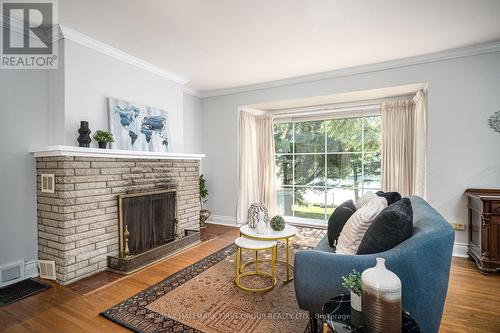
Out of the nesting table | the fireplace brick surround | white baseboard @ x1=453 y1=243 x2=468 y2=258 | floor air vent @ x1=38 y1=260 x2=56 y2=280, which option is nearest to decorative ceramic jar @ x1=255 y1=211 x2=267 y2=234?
the nesting table

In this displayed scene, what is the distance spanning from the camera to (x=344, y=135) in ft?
15.9

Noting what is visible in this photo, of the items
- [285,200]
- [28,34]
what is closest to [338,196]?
[285,200]

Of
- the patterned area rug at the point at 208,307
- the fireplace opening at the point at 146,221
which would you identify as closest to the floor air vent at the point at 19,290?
the fireplace opening at the point at 146,221

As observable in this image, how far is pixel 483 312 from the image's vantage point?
2135 millimetres

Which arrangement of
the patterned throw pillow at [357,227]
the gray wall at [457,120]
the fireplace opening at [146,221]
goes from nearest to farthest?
1. the patterned throw pillow at [357,227]
2. the fireplace opening at [146,221]
3. the gray wall at [457,120]

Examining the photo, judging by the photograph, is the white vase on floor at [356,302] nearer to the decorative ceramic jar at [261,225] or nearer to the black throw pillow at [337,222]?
the black throw pillow at [337,222]

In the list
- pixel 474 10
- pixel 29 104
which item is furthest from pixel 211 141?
pixel 474 10

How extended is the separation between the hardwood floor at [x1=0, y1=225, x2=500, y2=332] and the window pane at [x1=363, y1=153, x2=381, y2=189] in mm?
1780

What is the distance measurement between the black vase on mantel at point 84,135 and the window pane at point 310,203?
12.7 ft

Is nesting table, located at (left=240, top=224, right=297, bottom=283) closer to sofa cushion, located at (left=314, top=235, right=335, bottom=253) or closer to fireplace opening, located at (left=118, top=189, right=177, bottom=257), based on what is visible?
sofa cushion, located at (left=314, top=235, right=335, bottom=253)

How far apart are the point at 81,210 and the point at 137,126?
1.37 metres

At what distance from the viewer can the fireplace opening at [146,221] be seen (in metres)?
3.15

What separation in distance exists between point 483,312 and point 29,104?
16.3ft

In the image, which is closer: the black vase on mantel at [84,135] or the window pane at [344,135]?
the black vase on mantel at [84,135]
